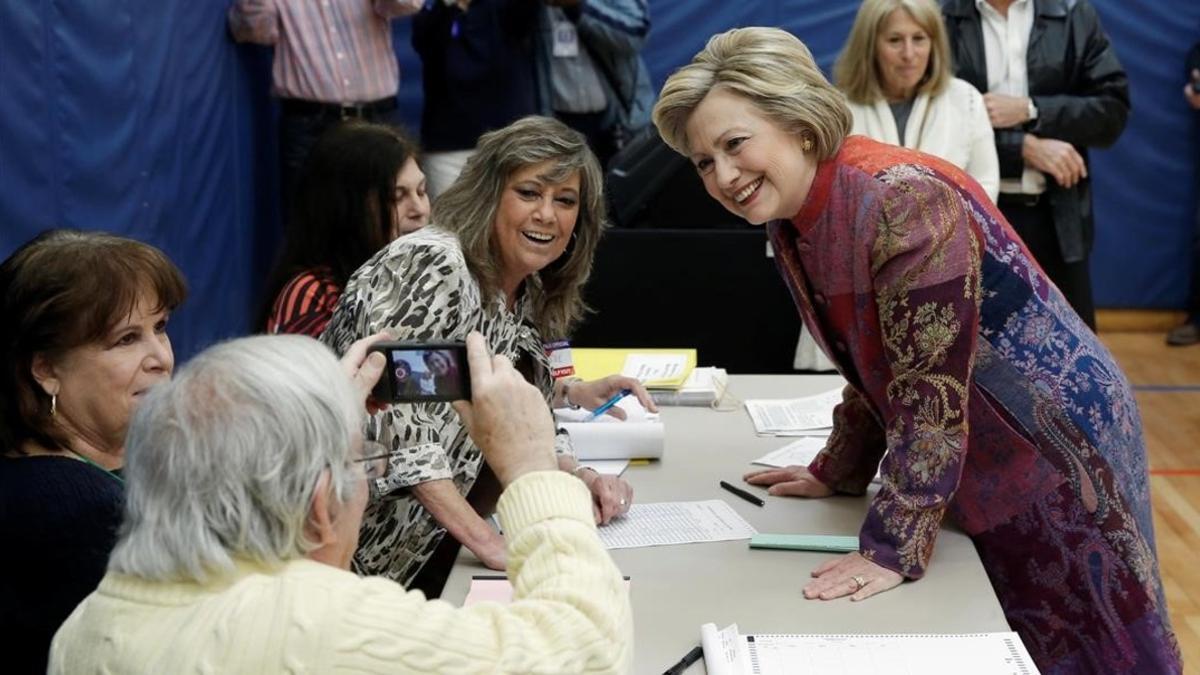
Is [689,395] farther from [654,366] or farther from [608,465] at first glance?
[608,465]

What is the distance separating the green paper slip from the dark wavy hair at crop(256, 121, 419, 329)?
1197 millimetres

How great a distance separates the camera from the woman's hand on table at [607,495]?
8.33 feet

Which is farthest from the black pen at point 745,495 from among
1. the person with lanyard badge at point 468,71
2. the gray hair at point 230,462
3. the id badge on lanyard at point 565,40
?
the id badge on lanyard at point 565,40

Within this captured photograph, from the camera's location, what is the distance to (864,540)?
90.3 inches

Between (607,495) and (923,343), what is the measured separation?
2.16 feet

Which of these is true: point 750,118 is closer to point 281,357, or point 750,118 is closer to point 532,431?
point 532,431

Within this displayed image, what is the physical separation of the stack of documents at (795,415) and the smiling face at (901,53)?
4.71 feet

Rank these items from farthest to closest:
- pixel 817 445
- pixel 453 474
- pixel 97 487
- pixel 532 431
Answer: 1. pixel 817 445
2. pixel 453 474
3. pixel 97 487
4. pixel 532 431

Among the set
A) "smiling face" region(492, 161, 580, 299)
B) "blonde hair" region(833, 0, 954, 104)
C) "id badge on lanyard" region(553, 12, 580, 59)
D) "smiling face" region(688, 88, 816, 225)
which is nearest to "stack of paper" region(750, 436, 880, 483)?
"smiling face" region(492, 161, 580, 299)

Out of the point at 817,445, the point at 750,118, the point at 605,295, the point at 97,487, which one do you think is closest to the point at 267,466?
the point at 97,487

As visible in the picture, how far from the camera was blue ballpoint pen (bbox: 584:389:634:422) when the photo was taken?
3.08 metres

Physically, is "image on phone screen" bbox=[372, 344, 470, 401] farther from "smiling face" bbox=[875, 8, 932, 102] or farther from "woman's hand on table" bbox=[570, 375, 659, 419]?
"smiling face" bbox=[875, 8, 932, 102]

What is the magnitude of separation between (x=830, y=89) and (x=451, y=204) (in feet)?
2.56

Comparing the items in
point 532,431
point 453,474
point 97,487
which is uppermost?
point 532,431
